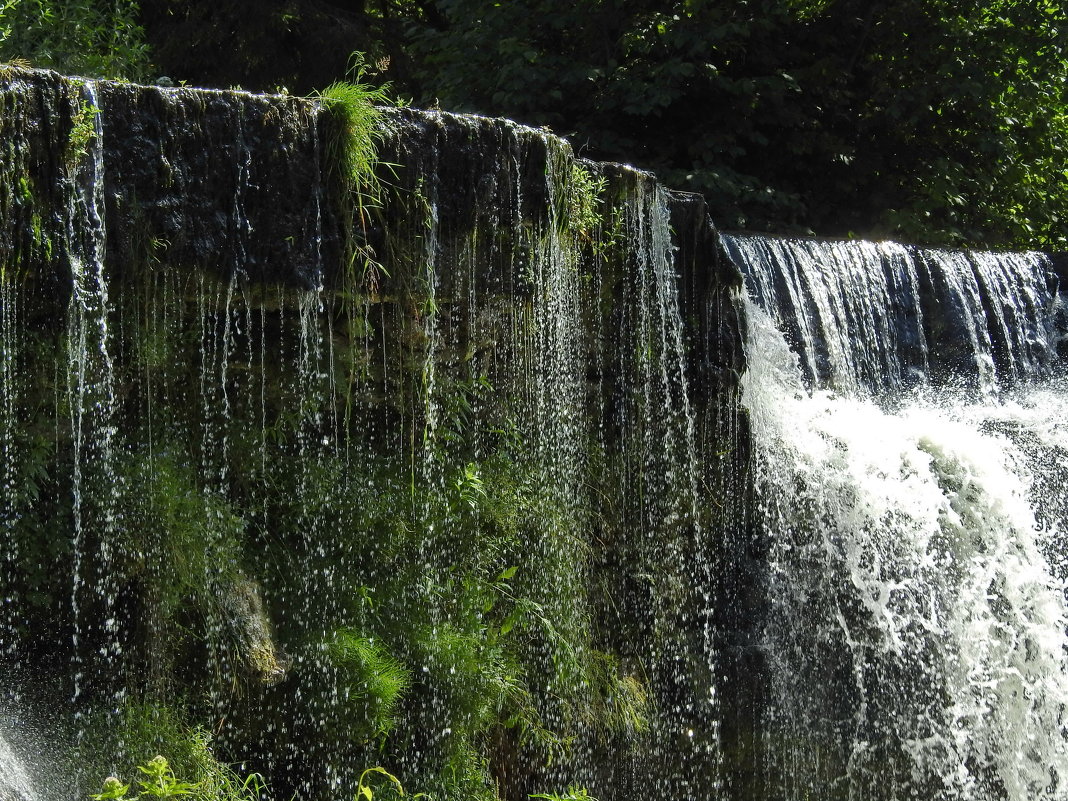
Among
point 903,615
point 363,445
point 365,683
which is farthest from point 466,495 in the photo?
point 903,615

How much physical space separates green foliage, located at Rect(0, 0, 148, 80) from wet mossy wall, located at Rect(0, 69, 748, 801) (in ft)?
12.2

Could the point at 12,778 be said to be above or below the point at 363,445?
below

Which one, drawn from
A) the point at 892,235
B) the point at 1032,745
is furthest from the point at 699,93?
the point at 1032,745

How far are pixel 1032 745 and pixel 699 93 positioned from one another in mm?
6073

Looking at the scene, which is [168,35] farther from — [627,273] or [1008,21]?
[1008,21]

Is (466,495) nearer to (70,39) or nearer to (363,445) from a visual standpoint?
(363,445)

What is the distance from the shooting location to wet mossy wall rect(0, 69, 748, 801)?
441 centimetres

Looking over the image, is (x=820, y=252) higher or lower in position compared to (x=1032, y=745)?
higher

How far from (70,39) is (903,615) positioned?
6.64 meters

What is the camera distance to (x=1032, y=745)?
20.7 feet

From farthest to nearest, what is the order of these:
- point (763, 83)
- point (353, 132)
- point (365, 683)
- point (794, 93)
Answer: point (794, 93)
point (763, 83)
point (365, 683)
point (353, 132)

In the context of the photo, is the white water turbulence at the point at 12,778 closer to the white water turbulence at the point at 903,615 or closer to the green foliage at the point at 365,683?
the green foliage at the point at 365,683

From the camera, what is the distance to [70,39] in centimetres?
796

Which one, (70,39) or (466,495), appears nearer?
(466,495)
